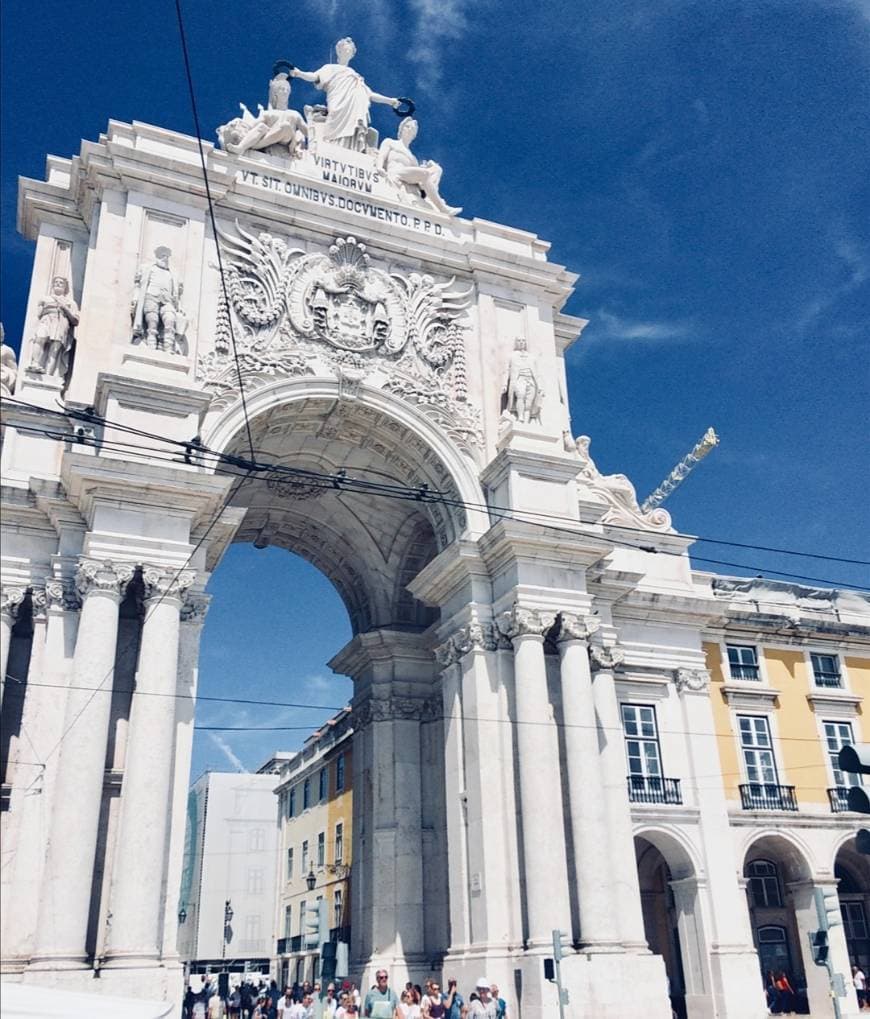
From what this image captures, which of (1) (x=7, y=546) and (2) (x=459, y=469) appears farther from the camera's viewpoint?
(2) (x=459, y=469)

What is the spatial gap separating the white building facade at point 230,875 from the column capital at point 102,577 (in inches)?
1959

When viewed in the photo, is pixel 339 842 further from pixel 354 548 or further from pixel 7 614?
pixel 7 614

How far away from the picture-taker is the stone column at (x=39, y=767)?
19141 mm

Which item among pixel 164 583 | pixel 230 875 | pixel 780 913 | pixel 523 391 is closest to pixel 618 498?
pixel 523 391

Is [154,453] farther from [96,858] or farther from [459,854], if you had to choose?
[459,854]

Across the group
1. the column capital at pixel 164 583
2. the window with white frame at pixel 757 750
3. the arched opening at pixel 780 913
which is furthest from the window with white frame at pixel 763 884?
the column capital at pixel 164 583

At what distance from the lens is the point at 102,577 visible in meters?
20.8

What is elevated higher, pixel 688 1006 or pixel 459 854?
pixel 459 854

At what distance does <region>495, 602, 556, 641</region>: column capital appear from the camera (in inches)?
960

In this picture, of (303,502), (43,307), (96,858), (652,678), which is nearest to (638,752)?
(652,678)

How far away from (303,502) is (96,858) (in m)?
13.6

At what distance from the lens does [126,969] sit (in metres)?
18.3

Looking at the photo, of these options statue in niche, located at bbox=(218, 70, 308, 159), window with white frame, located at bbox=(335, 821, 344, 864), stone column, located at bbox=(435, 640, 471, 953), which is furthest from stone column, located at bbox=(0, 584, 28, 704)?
window with white frame, located at bbox=(335, 821, 344, 864)

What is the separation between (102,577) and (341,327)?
9.67m
